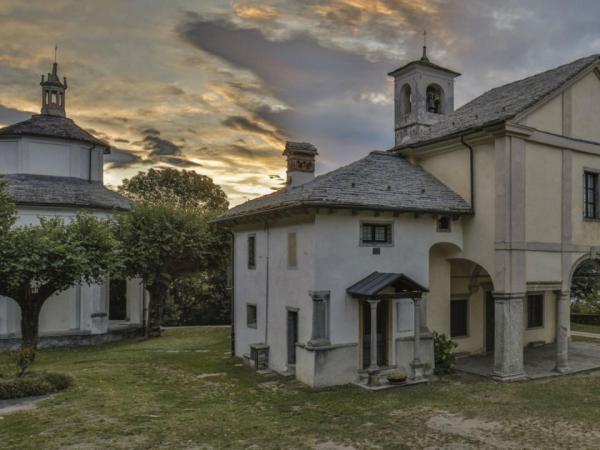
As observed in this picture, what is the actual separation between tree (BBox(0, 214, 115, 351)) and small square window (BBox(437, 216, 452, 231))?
46.5 feet

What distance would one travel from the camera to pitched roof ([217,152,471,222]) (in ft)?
47.7

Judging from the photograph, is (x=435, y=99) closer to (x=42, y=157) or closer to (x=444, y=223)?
(x=444, y=223)

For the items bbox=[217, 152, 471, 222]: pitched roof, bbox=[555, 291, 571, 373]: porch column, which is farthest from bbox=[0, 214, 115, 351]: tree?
bbox=[555, 291, 571, 373]: porch column

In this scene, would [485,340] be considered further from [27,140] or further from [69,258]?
[27,140]

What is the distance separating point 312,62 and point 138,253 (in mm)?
13838

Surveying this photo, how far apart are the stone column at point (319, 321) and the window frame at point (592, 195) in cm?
1101

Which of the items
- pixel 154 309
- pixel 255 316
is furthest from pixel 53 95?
pixel 255 316

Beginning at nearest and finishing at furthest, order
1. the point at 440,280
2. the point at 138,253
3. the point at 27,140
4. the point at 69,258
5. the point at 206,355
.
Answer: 1. the point at 440,280
2. the point at 69,258
3. the point at 206,355
4. the point at 138,253
5. the point at 27,140

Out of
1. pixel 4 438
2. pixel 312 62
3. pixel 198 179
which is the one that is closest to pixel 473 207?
Result: pixel 312 62

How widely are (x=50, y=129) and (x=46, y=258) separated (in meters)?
12.9

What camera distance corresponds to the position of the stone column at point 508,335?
15.3 metres

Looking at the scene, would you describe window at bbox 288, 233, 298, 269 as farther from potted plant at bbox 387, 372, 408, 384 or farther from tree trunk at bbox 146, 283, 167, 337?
Answer: tree trunk at bbox 146, 283, 167, 337

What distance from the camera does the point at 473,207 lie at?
667 inches

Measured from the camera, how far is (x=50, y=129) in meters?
28.7
